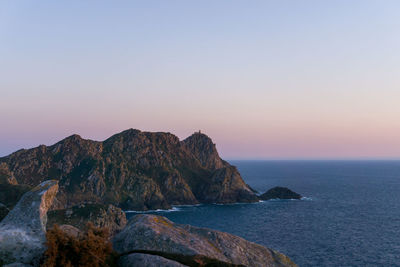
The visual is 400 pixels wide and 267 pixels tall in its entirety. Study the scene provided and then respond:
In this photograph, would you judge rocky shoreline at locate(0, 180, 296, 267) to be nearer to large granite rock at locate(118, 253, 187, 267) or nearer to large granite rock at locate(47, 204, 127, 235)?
large granite rock at locate(118, 253, 187, 267)

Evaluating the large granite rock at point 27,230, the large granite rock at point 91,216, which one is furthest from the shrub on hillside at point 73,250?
the large granite rock at point 91,216

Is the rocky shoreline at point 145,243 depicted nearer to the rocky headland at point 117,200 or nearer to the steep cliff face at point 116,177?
the rocky headland at point 117,200

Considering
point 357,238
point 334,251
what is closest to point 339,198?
point 357,238

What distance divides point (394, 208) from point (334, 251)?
84549 millimetres

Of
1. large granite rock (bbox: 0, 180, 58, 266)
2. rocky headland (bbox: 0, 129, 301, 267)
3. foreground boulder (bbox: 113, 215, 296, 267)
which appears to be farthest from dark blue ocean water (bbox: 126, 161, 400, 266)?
large granite rock (bbox: 0, 180, 58, 266)

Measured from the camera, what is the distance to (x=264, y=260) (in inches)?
938

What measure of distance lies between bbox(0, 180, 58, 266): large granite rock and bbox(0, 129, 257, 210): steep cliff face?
433 ft

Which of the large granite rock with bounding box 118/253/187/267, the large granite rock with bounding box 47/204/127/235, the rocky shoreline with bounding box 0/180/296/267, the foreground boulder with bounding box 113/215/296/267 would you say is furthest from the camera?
the large granite rock with bounding box 47/204/127/235

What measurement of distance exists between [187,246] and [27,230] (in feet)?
34.3

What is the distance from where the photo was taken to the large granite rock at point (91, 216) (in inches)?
3418

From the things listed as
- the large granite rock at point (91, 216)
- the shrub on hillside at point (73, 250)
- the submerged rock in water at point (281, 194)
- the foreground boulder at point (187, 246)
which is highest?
the shrub on hillside at point (73, 250)

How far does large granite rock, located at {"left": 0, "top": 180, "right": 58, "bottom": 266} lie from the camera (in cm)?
1560

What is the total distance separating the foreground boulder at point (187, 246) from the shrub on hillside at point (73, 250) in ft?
9.47

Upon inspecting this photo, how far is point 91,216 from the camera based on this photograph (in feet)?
301
